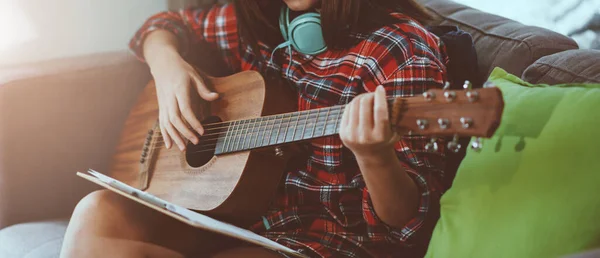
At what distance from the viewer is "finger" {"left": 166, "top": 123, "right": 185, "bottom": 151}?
1088 mm

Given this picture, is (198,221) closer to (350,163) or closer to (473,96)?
(350,163)

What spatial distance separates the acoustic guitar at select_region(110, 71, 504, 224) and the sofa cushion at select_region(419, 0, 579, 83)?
38 cm

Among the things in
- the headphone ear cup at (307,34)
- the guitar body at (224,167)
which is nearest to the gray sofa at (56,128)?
the guitar body at (224,167)

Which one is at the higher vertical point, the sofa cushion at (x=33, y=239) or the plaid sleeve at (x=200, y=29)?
the plaid sleeve at (x=200, y=29)

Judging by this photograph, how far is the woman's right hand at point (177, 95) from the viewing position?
3.56 ft

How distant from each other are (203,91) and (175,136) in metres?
0.11

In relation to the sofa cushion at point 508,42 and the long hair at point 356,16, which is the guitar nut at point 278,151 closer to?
the long hair at point 356,16

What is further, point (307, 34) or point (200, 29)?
point (200, 29)

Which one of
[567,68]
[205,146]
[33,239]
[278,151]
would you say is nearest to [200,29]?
[205,146]

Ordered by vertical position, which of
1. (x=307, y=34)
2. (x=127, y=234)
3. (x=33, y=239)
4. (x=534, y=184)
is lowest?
(x=33, y=239)

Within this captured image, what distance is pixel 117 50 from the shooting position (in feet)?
4.34

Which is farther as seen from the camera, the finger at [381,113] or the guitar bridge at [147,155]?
the guitar bridge at [147,155]

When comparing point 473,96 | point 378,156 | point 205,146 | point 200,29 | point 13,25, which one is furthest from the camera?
point 200,29

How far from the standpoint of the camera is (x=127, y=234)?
3.17 feet
